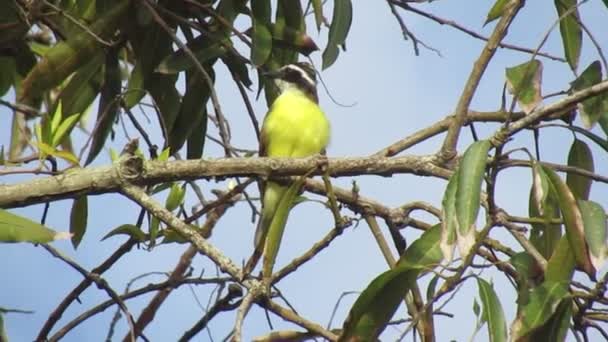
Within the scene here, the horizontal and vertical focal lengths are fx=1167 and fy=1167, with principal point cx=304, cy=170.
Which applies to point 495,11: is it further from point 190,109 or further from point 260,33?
point 190,109

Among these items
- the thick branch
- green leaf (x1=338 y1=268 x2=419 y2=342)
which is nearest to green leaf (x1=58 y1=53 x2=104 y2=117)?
the thick branch

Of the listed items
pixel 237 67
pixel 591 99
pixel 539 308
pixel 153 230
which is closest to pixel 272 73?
pixel 237 67

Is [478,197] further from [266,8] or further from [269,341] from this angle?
[266,8]

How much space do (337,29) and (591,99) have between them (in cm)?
78

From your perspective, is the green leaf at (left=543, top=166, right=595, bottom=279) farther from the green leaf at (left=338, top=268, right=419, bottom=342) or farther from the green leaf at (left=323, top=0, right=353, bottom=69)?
the green leaf at (left=323, top=0, right=353, bottom=69)

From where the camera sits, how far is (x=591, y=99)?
211 centimetres

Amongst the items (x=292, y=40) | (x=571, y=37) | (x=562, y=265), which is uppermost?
(x=292, y=40)

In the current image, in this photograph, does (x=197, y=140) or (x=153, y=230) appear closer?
(x=153, y=230)

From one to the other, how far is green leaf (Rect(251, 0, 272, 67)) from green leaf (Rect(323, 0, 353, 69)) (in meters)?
0.18

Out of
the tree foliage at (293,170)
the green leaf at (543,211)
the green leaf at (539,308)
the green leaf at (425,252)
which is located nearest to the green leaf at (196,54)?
the tree foliage at (293,170)

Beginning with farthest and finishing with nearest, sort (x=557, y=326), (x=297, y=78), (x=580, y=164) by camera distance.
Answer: (x=297, y=78)
(x=580, y=164)
(x=557, y=326)

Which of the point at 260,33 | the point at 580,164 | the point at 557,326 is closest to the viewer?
the point at 557,326

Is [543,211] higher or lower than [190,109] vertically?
lower

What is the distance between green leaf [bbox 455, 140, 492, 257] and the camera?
1613mm
